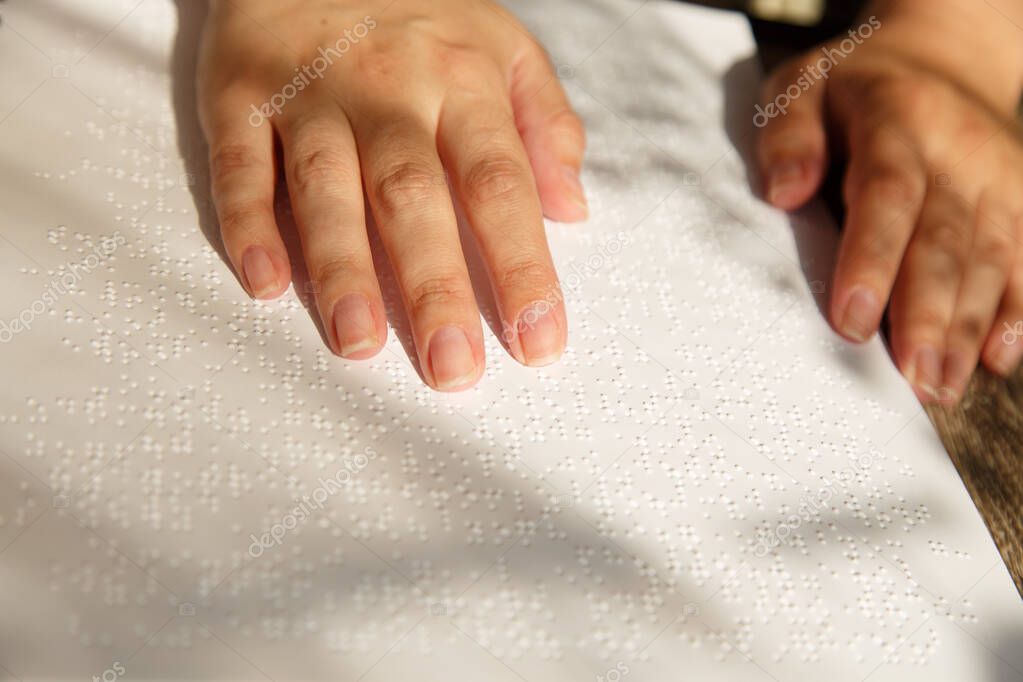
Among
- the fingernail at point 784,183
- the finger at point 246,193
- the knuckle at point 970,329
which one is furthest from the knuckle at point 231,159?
the knuckle at point 970,329

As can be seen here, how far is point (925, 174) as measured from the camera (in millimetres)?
599

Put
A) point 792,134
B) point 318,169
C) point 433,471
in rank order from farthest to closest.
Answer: point 792,134 → point 318,169 → point 433,471

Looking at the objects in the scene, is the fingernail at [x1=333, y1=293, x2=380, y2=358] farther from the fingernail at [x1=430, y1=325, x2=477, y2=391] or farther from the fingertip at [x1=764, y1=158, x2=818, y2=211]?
the fingertip at [x1=764, y1=158, x2=818, y2=211]

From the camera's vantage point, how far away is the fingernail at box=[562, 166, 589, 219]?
1.83ft

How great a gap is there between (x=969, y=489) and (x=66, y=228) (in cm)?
53

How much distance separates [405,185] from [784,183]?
28 cm

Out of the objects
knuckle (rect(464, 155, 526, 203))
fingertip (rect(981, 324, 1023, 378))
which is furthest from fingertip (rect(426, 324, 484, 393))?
fingertip (rect(981, 324, 1023, 378))

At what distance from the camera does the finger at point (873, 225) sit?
528mm

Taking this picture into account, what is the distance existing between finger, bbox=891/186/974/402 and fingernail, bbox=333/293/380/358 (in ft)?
1.08

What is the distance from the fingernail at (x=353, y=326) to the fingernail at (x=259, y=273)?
0.14ft

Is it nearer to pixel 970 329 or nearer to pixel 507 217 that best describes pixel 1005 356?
pixel 970 329

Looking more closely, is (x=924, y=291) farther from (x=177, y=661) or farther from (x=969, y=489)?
(x=177, y=661)

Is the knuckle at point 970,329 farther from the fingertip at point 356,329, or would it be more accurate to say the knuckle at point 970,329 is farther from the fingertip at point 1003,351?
the fingertip at point 356,329

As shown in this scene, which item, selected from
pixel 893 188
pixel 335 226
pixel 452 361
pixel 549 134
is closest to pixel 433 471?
pixel 452 361
